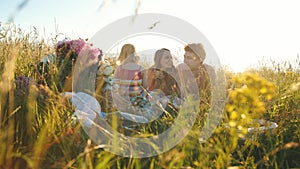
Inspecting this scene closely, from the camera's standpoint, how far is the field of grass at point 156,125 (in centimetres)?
Answer: 91

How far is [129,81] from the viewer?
12.0 ft

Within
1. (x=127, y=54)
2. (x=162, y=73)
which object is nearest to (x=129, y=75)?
(x=127, y=54)

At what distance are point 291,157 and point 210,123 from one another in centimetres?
50

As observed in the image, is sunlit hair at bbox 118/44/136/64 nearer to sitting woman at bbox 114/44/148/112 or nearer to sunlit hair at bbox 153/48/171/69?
sitting woman at bbox 114/44/148/112

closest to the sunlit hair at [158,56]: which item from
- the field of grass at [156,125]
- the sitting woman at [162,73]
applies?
the sitting woman at [162,73]

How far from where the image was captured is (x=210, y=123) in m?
1.83

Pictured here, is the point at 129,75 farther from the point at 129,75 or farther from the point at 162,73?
the point at 162,73

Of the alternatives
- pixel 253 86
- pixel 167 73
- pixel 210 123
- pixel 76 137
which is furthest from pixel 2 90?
pixel 167 73

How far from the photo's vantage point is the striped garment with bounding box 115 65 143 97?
11.7 feet

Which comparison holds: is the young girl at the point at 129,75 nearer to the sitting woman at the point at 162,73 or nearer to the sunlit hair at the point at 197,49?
the sitting woman at the point at 162,73

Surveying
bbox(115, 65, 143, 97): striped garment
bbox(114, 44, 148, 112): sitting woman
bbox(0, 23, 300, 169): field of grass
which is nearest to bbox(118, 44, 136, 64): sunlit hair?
bbox(114, 44, 148, 112): sitting woman

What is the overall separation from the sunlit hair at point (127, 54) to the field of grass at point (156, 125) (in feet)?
5.63

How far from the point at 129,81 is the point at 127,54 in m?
0.41

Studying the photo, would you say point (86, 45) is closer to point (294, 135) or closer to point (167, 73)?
point (167, 73)
